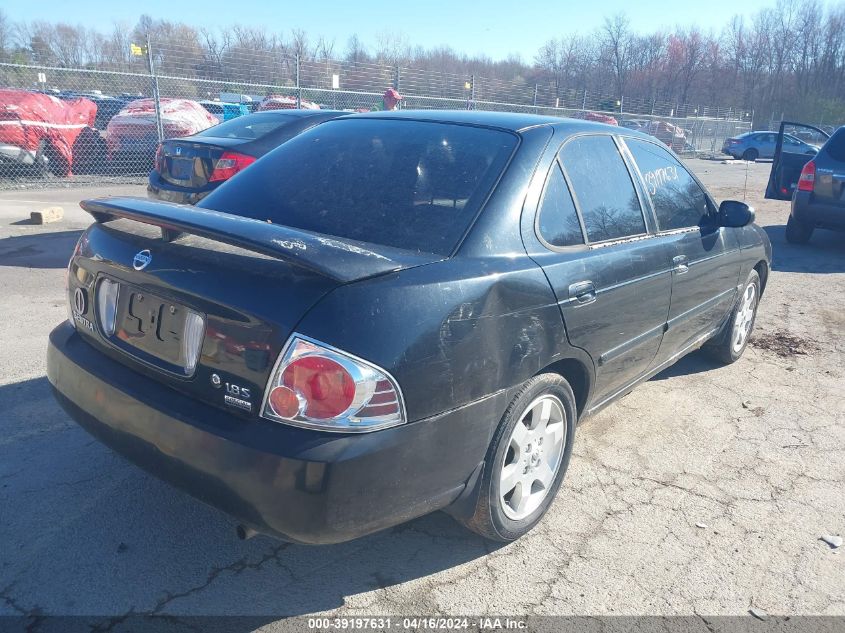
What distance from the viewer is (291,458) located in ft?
6.52

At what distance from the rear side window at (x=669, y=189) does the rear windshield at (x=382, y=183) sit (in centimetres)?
116

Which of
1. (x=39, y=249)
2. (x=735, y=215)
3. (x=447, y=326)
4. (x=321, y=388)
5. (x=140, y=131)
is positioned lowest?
(x=39, y=249)

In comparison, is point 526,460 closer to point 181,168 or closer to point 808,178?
point 181,168

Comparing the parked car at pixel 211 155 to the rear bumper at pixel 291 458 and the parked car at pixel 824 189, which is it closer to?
the rear bumper at pixel 291 458

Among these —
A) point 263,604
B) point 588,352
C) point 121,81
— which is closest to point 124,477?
point 263,604

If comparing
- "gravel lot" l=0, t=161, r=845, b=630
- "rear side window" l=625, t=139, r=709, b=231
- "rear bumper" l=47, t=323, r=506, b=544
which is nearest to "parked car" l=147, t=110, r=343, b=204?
"gravel lot" l=0, t=161, r=845, b=630

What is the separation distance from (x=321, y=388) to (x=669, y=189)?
2774mm

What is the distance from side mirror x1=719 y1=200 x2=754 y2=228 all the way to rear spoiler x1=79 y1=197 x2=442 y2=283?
2.64 metres

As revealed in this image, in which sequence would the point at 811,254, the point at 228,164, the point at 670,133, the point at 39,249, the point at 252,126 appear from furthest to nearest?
the point at 670,133 → the point at 811,254 → the point at 252,126 → the point at 39,249 → the point at 228,164

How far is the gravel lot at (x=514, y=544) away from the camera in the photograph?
96.3 inches

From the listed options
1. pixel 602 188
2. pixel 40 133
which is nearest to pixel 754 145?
pixel 40 133

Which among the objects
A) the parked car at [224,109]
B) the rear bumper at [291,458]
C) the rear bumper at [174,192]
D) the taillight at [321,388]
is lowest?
the rear bumper at [291,458]

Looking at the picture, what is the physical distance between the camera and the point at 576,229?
3.00 metres

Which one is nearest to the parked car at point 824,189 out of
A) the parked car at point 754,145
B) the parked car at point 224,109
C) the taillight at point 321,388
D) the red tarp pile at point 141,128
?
the taillight at point 321,388
